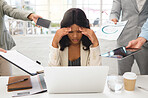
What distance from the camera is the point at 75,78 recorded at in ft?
3.63

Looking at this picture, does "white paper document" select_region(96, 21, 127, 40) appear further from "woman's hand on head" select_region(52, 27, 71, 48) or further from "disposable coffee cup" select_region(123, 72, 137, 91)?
"disposable coffee cup" select_region(123, 72, 137, 91)

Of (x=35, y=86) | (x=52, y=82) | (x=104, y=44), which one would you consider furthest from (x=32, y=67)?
(x=104, y=44)

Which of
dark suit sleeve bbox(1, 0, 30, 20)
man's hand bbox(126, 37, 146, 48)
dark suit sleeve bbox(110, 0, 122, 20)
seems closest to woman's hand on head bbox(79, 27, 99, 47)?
man's hand bbox(126, 37, 146, 48)

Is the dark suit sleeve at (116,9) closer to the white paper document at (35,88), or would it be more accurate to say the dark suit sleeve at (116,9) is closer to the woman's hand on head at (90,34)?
the woman's hand on head at (90,34)

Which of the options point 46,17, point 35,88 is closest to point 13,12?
point 35,88

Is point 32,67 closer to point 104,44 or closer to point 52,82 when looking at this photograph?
point 52,82

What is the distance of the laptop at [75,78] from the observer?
42.6 inches

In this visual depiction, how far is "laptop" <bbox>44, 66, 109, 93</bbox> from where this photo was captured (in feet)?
3.55

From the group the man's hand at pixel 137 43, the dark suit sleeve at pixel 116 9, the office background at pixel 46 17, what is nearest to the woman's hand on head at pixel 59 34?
the man's hand at pixel 137 43

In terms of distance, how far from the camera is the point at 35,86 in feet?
4.39

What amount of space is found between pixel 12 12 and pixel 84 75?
1414 mm

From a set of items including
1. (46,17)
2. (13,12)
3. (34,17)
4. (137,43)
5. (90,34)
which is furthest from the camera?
(46,17)

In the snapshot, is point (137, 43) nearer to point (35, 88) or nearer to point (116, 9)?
point (116, 9)

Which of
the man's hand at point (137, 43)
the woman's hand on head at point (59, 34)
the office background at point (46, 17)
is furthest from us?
the office background at point (46, 17)
